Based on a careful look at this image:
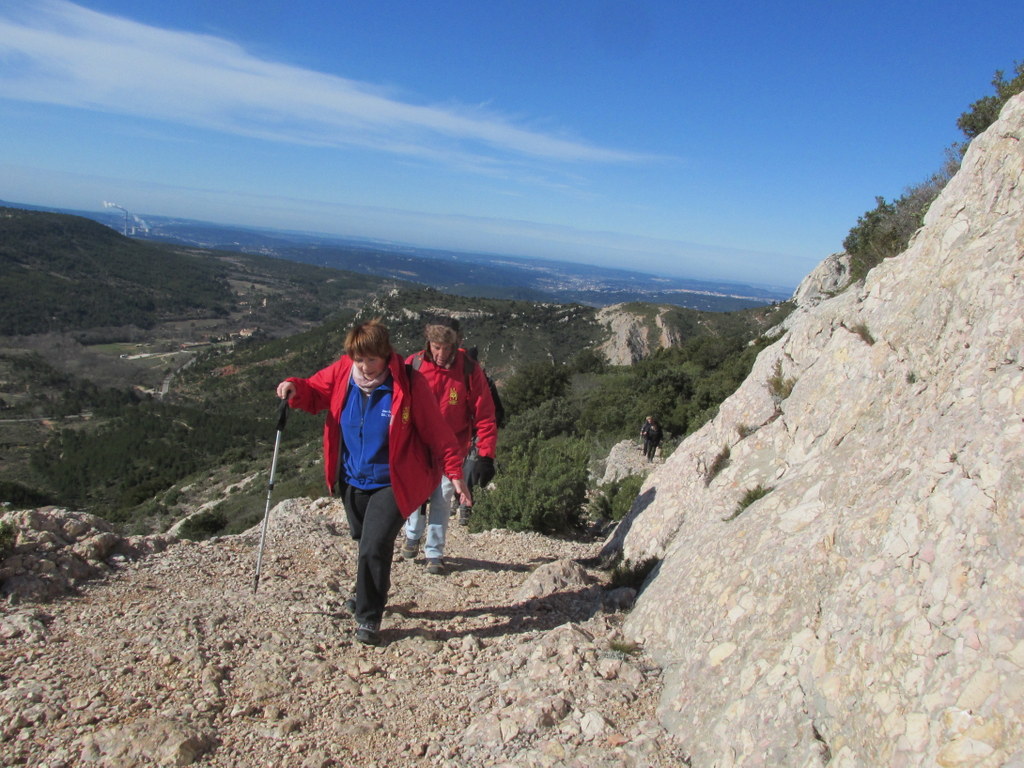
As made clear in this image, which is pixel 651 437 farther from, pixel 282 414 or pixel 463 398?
pixel 282 414

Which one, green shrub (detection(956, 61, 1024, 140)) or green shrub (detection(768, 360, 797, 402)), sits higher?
green shrub (detection(956, 61, 1024, 140))

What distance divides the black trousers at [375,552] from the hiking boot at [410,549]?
5.21ft

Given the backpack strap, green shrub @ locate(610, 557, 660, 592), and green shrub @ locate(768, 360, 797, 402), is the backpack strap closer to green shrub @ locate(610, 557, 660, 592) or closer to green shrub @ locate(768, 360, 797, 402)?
green shrub @ locate(610, 557, 660, 592)

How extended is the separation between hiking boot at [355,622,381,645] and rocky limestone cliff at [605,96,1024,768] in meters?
1.66

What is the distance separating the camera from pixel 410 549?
5535mm

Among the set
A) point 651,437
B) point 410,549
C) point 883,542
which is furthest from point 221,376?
point 883,542

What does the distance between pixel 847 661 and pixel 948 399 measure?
1635 millimetres

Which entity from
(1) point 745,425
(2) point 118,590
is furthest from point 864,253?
(2) point 118,590

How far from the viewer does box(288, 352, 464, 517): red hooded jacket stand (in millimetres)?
3820

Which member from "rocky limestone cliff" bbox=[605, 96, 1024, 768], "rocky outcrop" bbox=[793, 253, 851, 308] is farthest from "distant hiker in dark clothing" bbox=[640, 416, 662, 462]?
"rocky outcrop" bbox=[793, 253, 851, 308]

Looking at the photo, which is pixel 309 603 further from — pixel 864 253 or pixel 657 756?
pixel 864 253

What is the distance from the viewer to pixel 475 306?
82.7 metres

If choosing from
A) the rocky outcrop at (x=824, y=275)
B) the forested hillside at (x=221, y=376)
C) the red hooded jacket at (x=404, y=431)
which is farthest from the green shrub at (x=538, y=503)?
the rocky outcrop at (x=824, y=275)

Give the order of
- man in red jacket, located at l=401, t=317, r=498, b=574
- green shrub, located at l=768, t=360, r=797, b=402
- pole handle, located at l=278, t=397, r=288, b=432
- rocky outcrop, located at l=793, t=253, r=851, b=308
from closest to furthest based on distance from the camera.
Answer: pole handle, located at l=278, t=397, r=288, b=432 < man in red jacket, located at l=401, t=317, r=498, b=574 < green shrub, located at l=768, t=360, r=797, b=402 < rocky outcrop, located at l=793, t=253, r=851, b=308
